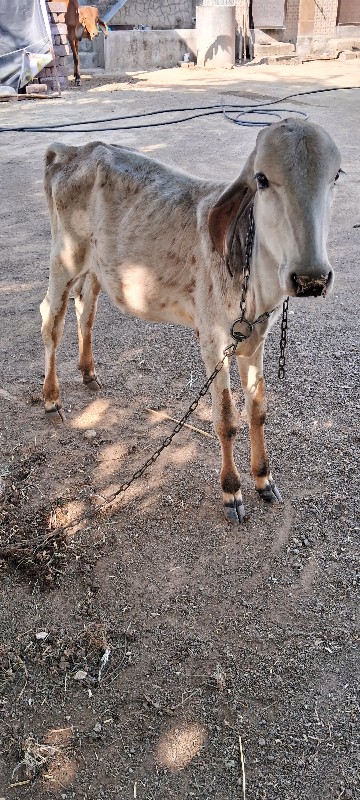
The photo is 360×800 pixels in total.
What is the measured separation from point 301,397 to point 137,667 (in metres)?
Result: 2.32

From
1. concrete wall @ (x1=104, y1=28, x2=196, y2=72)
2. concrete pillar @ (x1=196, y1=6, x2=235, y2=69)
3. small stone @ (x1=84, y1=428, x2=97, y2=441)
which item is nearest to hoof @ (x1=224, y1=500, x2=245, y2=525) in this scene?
small stone @ (x1=84, y1=428, x2=97, y2=441)

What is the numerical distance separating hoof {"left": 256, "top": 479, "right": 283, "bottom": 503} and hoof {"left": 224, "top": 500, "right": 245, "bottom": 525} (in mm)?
165

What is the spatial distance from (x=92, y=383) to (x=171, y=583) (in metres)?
1.88

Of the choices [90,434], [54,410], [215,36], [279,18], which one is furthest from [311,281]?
[279,18]

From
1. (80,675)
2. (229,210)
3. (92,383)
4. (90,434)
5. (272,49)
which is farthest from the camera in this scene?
(272,49)

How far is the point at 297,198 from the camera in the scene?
2.51 meters

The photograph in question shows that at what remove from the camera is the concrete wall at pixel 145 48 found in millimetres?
20391

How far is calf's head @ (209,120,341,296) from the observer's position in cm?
243

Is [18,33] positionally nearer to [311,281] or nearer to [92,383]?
[92,383]

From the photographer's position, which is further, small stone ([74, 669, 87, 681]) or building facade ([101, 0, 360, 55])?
building facade ([101, 0, 360, 55])

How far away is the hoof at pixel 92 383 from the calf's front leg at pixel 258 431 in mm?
1337

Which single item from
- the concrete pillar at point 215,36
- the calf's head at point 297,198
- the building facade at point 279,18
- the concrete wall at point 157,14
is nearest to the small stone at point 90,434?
the calf's head at point 297,198

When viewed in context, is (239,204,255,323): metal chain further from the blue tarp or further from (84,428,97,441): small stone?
the blue tarp

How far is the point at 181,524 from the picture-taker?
3.47m
